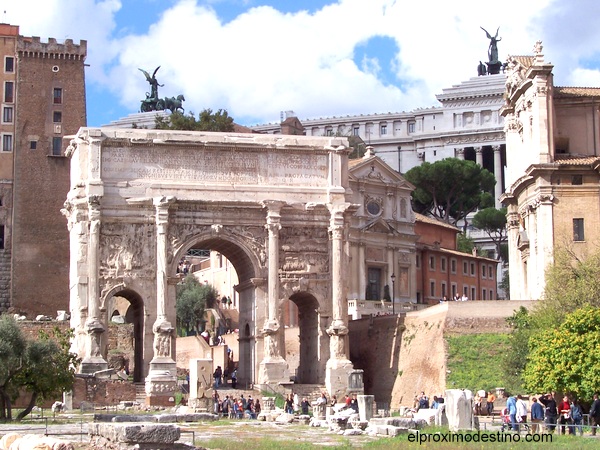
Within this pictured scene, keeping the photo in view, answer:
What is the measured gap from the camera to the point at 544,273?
55.1 m

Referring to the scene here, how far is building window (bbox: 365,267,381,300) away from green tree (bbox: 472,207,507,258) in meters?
25.5

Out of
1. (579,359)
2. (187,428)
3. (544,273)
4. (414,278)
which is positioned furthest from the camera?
(414,278)

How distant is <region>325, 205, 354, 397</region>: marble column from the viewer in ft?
167

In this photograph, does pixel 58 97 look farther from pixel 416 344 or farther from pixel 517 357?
pixel 517 357

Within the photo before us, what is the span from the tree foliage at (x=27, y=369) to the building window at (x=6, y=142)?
4131 cm

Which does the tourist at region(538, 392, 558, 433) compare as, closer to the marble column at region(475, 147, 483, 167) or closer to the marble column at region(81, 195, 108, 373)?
the marble column at region(81, 195, 108, 373)

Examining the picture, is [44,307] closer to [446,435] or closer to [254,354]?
[254,354]

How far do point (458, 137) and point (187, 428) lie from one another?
89.9m

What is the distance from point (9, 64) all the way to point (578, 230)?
38.6 m

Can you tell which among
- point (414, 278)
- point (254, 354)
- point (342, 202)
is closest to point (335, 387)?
point (254, 354)

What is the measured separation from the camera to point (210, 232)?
51.5m

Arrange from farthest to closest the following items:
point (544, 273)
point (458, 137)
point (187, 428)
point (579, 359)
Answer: point (458, 137), point (544, 273), point (579, 359), point (187, 428)

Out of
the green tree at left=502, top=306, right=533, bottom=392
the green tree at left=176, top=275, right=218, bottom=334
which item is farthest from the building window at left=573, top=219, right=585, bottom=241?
the green tree at left=176, top=275, right=218, bottom=334

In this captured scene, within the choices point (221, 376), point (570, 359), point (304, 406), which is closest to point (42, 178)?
point (221, 376)
